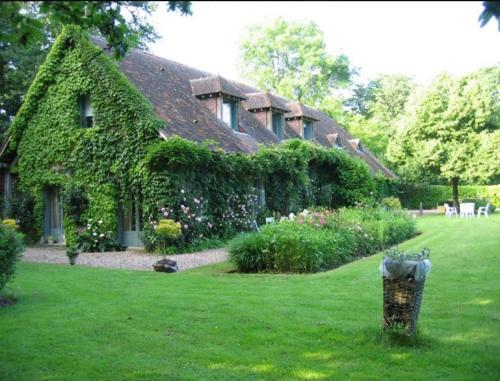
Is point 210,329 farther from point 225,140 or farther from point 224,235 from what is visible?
point 225,140

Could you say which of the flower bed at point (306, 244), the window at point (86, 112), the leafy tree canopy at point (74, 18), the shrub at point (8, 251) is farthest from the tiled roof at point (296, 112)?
the leafy tree canopy at point (74, 18)

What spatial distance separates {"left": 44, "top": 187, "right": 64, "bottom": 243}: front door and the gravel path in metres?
2.59

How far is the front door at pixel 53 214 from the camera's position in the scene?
2069 centimetres

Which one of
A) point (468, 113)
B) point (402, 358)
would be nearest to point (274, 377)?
point (402, 358)

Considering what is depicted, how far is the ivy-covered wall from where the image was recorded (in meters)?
17.8

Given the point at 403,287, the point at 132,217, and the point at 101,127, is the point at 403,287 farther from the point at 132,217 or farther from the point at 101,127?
the point at 101,127

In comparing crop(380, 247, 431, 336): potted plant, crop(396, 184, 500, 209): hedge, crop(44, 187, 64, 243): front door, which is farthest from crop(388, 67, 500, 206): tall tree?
crop(380, 247, 431, 336): potted plant

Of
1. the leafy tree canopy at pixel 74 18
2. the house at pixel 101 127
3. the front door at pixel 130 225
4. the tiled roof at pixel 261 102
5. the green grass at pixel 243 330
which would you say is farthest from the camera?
the tiled roof at pixel 261 102

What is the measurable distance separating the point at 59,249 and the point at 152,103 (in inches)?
246

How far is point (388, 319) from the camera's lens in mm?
6312

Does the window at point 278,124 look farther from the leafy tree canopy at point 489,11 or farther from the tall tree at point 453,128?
the leafy tree canopy at point 489,11

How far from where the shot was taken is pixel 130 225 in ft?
62.4

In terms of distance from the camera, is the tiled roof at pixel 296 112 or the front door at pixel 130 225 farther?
the tiled roof at pixel 296 112

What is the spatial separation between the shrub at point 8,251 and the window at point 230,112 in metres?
15.0
